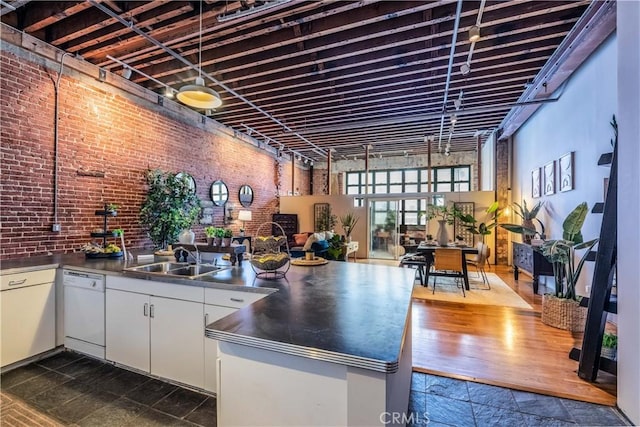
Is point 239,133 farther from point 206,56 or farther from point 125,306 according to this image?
point 125,306

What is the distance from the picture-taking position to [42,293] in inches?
104

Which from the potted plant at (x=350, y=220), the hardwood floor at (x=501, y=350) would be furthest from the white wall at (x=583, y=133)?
the potted plant at (x=350, y=220)

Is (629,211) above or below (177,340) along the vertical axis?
above

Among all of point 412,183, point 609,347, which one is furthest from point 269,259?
point 412,183

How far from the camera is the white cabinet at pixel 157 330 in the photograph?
2.09 meters

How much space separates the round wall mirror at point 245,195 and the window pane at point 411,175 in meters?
6.21

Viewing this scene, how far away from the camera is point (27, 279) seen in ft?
8.27

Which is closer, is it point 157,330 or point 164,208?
point 157,330

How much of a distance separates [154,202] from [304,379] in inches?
175

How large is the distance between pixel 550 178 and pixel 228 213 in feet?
21.6

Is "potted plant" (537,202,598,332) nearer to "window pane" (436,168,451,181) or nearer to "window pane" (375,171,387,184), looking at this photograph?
"window pane" (436,168,451,181)

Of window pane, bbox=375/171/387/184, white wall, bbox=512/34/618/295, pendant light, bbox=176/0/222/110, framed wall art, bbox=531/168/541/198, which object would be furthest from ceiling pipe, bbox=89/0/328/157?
window pane, bbox=375/171/387/184

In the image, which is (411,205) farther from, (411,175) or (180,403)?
(180,403)

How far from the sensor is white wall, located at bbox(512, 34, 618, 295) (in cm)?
337
